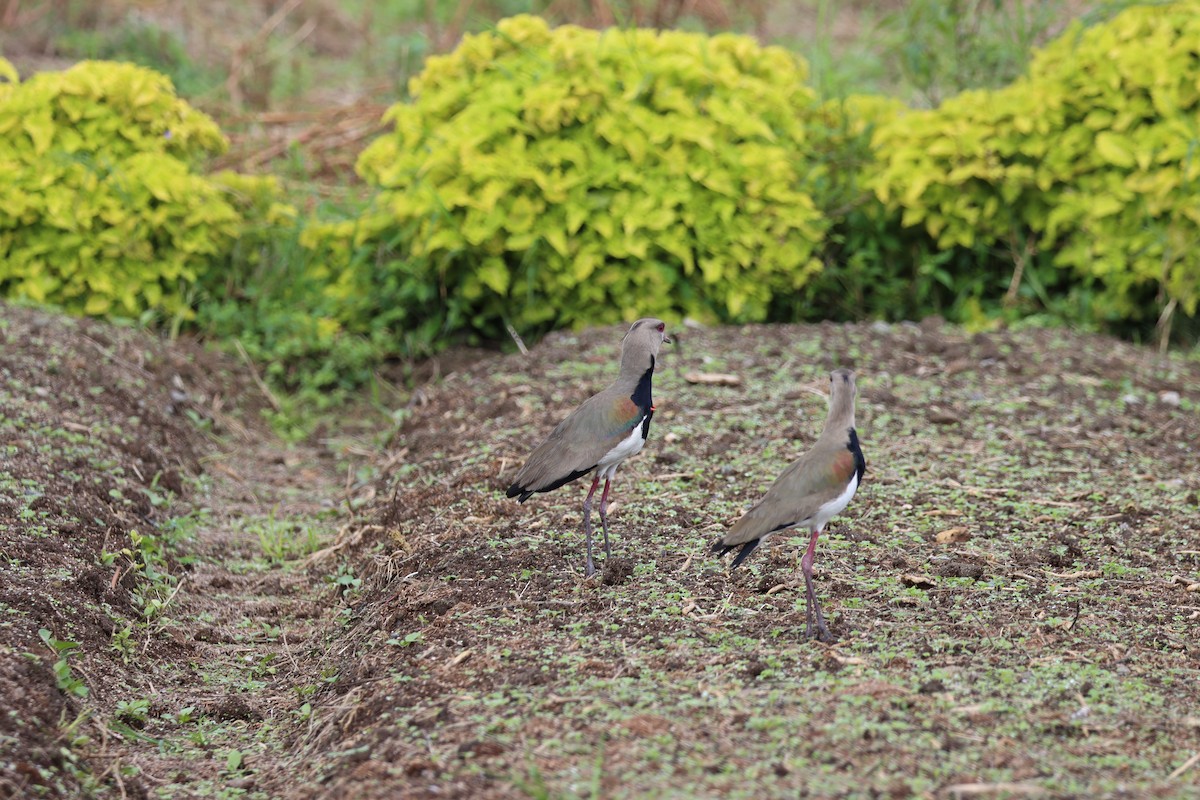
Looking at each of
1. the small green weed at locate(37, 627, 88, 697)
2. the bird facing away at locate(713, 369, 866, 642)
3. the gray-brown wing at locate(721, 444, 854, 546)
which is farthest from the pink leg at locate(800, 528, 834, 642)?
the small green weed at locate(37, 627, 88, 697)

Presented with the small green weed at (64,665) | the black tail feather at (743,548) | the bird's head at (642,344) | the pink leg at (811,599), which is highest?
the bird's head at (642,344)

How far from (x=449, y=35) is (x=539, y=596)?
844 cm

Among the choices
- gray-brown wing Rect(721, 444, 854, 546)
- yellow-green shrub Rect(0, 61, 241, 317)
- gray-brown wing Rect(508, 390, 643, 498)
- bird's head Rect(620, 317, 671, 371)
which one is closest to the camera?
gray-brown wing Rect(721, 444, 854, 546)

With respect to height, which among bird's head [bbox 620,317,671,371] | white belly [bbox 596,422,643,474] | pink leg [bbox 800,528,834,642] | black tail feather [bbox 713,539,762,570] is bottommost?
pink leg [bbox 800,528,834,642]

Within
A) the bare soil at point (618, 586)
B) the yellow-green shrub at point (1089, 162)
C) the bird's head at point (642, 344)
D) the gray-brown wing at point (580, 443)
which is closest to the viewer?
the bare soil at point (618, 586)

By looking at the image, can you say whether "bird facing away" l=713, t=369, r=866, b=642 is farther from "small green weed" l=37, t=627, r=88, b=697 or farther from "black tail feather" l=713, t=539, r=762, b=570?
"small green weed" l=37, t=627, r=88, b=697

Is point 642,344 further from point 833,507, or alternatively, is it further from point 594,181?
point 594,181

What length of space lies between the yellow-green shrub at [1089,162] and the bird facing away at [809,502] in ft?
12.0

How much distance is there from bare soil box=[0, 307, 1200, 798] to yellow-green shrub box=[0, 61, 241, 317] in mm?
471

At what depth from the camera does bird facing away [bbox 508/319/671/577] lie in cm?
408

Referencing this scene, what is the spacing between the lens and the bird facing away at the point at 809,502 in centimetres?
367

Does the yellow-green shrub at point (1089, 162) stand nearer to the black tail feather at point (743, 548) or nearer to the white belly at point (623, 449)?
the white belly at point (623, 449)

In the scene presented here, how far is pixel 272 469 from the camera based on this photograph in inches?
255

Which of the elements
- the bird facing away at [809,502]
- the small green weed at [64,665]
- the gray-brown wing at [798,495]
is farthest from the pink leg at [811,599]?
the small green weed at [64,665]
